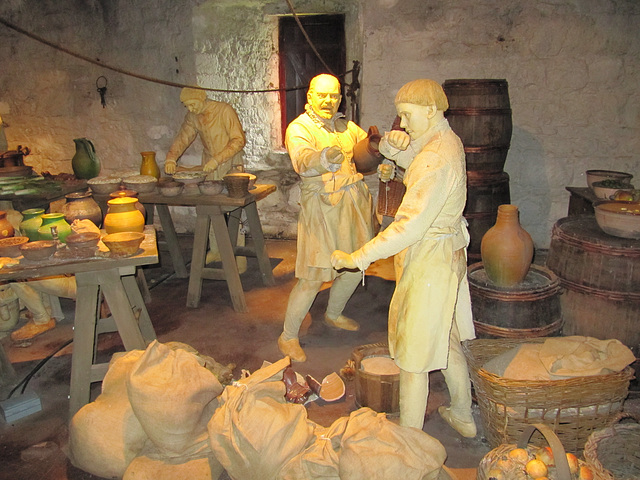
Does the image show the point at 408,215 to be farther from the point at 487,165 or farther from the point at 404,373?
the point at 487,165

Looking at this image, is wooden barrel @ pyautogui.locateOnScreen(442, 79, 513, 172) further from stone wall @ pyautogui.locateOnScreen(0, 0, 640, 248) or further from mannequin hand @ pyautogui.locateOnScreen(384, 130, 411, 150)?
mannequin hand @ pyautogui.locateOnScreen(384, 130, 411, 150)

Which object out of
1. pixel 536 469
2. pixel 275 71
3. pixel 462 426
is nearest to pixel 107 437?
pixel 462 426

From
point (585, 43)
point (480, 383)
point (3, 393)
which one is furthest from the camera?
point (585, 43)

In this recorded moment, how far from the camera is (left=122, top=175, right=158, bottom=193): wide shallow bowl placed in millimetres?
4434

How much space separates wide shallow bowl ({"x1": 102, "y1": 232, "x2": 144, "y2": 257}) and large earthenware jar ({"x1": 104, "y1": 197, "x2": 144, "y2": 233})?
375mm

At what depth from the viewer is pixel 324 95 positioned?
3.24 metres

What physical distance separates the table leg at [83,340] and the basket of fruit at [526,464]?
7.12 ft

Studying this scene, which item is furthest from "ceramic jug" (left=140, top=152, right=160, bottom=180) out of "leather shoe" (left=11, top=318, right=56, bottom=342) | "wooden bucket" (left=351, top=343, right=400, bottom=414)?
"wooden bucket" (left=351, top=343, right=400, bottom=414)

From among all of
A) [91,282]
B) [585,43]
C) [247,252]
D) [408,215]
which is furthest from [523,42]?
[91,282]

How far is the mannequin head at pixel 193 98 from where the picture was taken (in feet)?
15.6

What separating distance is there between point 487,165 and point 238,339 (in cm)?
256

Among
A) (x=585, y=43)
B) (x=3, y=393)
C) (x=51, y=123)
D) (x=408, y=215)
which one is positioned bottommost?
(x=3, y=393)

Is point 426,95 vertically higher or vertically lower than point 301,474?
higher

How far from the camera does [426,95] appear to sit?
7.22ft
